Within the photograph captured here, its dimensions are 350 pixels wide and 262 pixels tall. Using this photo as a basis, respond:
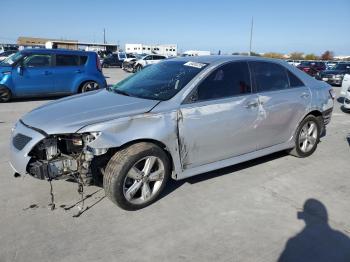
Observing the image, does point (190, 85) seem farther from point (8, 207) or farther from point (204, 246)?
point (8, 207)

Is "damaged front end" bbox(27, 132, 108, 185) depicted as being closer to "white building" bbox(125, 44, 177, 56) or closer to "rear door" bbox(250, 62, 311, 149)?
"rear door" bbox(250, 62, 311, 149)

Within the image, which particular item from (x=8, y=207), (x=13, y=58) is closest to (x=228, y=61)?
(x=8, y=207)

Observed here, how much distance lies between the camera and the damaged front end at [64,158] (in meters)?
3.42

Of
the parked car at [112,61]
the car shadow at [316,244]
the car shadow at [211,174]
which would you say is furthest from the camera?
the parked car at [112,61]

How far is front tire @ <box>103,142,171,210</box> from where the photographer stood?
3479mm

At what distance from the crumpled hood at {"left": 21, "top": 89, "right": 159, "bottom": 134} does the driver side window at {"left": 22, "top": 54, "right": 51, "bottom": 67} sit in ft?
24.2

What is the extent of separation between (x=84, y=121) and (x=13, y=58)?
8.67 metres

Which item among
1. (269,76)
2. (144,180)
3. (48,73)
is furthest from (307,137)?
(48,73)

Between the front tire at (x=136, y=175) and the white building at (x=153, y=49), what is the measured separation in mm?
58263

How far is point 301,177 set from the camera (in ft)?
15.8

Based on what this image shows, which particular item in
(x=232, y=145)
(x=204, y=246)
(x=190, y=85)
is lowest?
(x=204, y=246)

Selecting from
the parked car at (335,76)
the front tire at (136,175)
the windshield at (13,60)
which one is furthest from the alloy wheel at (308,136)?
the parked car at (335,76)

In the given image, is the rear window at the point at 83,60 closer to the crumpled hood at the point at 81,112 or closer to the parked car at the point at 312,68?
the crumpled hood at the point at 81,112

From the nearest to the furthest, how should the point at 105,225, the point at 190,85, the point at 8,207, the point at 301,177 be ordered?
the point at 105,225 < the point at 8,207 < the point at 190,85 < the point at 301,177
